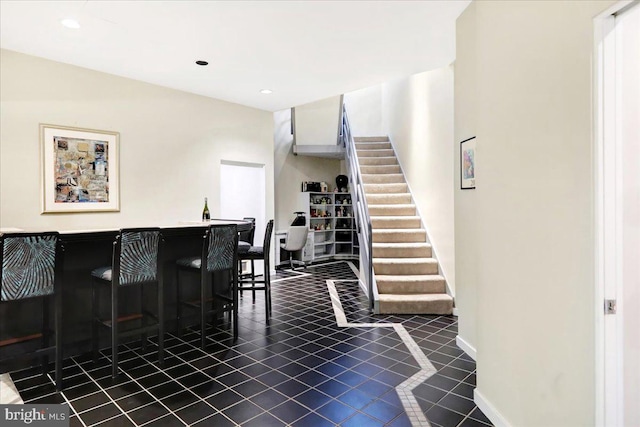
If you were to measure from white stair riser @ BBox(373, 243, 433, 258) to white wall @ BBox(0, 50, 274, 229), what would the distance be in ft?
8.11

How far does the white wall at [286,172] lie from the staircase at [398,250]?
2.01 metres

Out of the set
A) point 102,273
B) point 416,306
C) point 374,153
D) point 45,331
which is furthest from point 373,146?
point 45,331

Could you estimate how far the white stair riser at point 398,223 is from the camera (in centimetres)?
595

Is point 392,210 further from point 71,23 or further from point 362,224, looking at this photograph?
point 71,23

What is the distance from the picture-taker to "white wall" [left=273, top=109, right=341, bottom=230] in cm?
868

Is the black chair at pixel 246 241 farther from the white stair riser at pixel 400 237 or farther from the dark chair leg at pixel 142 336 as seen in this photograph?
the white stair riser at pixel 400 237

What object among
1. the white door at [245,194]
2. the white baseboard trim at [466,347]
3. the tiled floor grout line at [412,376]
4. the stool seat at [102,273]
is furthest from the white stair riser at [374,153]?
the stool seat at [102,273]

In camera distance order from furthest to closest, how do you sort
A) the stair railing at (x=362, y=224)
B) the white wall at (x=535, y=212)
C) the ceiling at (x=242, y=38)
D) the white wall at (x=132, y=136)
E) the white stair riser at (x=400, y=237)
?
1. the white stair riser at (x=400, y=237)
2. the stair railing at (x=362, y=224)
3. the white wall at (x=132, y=136)
4. the ceiling at (x=242, y=38)
5. the white wall at (x=535, y=212)

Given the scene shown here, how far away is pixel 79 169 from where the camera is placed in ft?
14.9

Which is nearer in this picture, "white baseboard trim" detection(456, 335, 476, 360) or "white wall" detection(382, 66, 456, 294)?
"white baseboard trim" detection(456, 335, 476, 360)

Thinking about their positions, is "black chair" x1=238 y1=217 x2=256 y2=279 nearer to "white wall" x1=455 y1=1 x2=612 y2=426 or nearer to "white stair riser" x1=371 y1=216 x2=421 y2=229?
"white stair riser" x1=371 y1=216 x2=421 y2=229

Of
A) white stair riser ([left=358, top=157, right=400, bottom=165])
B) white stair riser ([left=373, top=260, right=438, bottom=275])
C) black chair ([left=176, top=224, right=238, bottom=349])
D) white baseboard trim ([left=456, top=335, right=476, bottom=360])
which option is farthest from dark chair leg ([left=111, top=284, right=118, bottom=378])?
white stair riser ([left=358, top=157, right=400, bottom=165])

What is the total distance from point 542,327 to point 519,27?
5.15 ft

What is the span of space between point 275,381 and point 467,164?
2409mm
